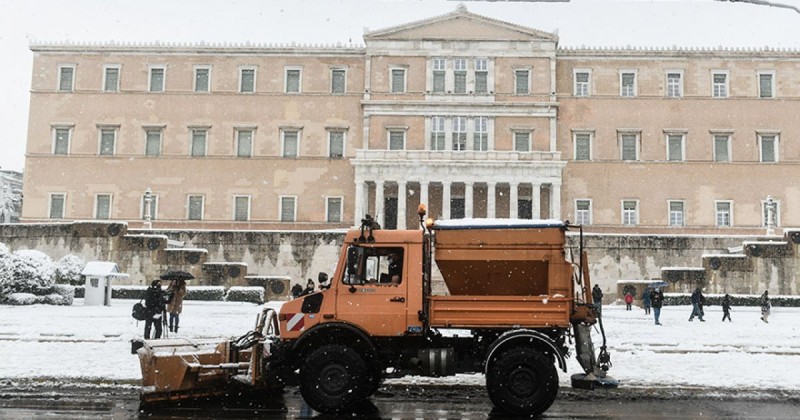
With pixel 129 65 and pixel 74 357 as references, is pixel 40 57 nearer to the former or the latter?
pixel 129 65

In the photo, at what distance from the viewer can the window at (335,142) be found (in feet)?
145

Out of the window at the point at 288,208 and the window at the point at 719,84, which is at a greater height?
the window at the point at 719,84

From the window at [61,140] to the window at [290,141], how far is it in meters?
13.3

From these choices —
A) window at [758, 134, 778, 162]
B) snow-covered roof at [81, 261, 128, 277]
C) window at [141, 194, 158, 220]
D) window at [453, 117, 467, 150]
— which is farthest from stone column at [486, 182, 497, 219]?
snow-covered roof at [81, 261, 128, 277]

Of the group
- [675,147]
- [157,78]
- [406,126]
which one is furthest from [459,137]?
[157,78]

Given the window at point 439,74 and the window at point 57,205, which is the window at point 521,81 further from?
the window at point 57,205

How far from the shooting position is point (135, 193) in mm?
43938

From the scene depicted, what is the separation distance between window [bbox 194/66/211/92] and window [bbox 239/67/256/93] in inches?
79.1

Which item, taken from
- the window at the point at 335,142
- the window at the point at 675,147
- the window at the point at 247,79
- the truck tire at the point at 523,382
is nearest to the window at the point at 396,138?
the window at the point at 335,142

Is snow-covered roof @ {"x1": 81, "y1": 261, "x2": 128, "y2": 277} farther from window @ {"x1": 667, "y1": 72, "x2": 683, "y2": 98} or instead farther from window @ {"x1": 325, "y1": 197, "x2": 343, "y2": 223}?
window @ {"x1": 667, "y1": 72, "x2": 683, "y2": 98}

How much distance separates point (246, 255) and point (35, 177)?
756 inches

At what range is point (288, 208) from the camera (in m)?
43.8

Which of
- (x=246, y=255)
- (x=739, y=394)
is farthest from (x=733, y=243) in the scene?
(x=739, y=394)

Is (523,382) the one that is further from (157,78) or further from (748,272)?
(157,78)
